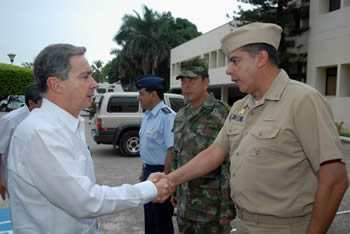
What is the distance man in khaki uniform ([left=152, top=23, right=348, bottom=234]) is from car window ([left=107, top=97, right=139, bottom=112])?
24.1 ft

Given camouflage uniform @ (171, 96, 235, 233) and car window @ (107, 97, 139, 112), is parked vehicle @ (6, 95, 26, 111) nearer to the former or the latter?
car window @ (107, 97, 139, 112)

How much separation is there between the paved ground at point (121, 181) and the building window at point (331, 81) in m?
4.32

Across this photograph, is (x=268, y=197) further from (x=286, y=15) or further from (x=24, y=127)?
(x=286, y=15)

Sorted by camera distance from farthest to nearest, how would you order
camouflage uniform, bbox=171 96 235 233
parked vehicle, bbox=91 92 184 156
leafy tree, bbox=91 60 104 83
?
1. leafy tree, bbox=91 60 104 83
2. parked vehicle, bbox=91 92 184 156
3. camouflage uniform, bbox=171 96 235 233

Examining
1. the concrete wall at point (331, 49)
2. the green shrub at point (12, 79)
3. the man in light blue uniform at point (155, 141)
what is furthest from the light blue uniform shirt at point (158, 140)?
the green shrub at point (12, 79)

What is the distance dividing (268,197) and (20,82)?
3069cm

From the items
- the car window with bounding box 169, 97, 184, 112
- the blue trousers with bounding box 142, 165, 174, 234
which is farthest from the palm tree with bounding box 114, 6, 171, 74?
the blue trousers with bounding box 142, 165, 174, 234

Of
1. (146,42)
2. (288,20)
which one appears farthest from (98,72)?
(288,20)

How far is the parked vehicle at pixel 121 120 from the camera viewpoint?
905cm

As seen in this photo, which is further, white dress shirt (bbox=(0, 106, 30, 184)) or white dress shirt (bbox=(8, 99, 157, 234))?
white dress shirt (bbox=(0, 106, 30, 184))

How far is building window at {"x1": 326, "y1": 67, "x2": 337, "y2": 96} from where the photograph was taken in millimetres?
14480

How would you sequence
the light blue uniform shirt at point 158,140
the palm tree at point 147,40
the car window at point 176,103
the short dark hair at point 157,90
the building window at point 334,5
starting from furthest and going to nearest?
the palm tree at point 147,40, the building window at point 334,5, the car window at point 176,103, the short dark hair at point 157,90, the light blue uniform shirt at point 158,140

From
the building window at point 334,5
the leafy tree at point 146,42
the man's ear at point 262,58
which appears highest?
the leafy tree at point 146,42

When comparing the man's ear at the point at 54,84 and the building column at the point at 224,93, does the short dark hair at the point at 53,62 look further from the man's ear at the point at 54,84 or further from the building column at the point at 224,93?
the building column at the point at 224,93
